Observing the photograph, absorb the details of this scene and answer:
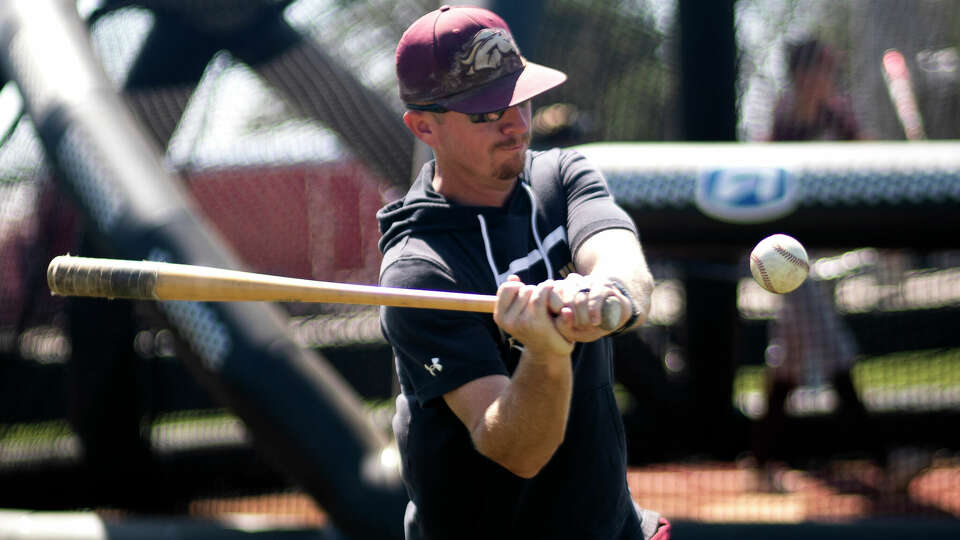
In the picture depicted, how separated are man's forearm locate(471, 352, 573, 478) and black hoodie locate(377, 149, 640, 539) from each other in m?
0.11

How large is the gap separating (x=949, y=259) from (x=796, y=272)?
449 cm

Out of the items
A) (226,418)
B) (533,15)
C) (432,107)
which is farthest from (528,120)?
(226,418)

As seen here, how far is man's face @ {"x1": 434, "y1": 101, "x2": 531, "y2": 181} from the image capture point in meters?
1.96

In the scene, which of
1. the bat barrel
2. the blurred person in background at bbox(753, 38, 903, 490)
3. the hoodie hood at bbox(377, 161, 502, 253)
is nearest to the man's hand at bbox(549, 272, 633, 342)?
the hoodie hood at bbox(377, 161, 502, 253)

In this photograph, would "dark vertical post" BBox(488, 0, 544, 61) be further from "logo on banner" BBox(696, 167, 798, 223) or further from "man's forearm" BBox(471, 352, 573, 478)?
"man's forearm" BBox(471, 352, 573, 478)

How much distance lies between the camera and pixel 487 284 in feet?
6.28

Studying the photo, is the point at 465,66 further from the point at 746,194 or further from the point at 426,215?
the point at 746,194

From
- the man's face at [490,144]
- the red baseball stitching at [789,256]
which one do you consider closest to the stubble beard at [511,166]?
the man's face at [490,144]

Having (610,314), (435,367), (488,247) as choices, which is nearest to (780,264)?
(610,314)

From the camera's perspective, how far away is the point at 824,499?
174 inches

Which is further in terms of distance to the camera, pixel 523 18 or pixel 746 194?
pixel 523 18

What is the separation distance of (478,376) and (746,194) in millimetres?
1683

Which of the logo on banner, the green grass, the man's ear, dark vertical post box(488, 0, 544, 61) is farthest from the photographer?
the green grass

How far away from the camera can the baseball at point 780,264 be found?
5.96ft
